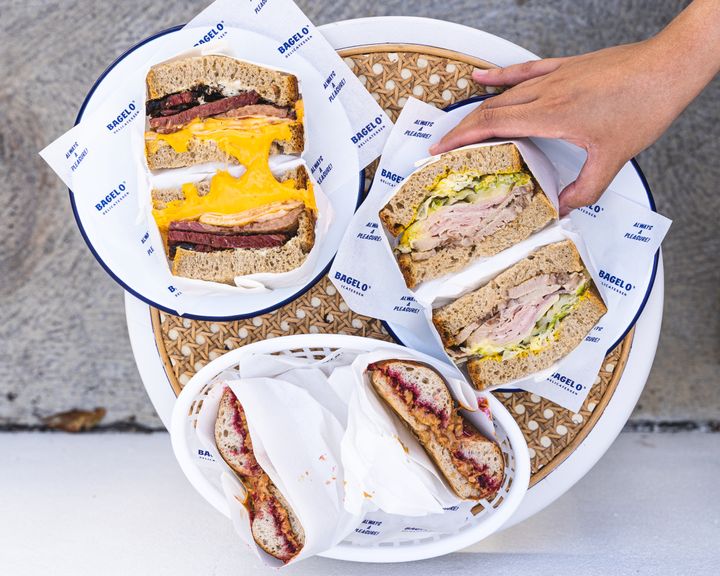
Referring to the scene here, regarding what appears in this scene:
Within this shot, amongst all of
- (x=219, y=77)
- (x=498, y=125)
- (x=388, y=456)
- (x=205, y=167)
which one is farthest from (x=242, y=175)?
(x=388, y=456)

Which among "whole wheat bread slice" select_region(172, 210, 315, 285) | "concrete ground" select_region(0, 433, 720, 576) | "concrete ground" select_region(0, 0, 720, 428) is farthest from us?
"concrete ground" select_region(0, 0, 720, 428)

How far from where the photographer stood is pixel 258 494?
4.79 ft

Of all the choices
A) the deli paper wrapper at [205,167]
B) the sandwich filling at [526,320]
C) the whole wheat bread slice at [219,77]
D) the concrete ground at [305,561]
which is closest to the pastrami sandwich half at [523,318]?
the sandwich filling at [526,320]

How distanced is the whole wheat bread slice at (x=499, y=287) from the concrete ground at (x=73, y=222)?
2.80 feet

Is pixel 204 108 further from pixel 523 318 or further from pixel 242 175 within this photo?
pixel 523 318

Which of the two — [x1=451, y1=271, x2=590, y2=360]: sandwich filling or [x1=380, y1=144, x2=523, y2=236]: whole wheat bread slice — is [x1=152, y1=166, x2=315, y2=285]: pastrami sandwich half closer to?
[x1=380, y1=144, x2=523, y2=236]: whole wheat bread slice

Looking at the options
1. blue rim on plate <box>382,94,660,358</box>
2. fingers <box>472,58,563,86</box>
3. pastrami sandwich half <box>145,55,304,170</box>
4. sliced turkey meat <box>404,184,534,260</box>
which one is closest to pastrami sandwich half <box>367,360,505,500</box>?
sliced turkey meat <box>404,184,534,260</box>

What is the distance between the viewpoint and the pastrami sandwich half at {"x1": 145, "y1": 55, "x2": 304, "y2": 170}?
57.7 inches

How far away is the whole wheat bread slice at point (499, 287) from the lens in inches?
58.0

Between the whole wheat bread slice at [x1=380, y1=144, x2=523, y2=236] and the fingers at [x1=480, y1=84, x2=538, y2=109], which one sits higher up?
the fingers at [x1=480, y1=84, x2=538, y2=109]

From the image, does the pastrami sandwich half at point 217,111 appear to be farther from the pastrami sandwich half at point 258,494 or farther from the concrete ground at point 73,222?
the concrete ground at point 73,222

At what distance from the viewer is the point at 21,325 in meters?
2.35

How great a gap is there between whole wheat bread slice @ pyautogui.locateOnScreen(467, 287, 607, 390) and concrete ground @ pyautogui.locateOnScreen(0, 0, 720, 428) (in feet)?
2.75

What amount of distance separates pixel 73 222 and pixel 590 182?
5.11ft
